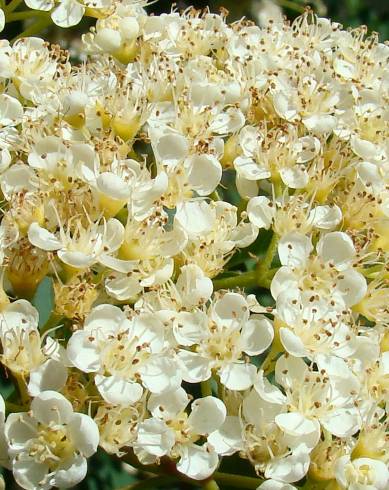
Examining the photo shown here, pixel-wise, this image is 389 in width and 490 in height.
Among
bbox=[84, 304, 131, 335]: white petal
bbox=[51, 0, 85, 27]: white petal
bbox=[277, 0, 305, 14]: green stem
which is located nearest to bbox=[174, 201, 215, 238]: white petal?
bbox=[84, 304, 131, 335]: white petal

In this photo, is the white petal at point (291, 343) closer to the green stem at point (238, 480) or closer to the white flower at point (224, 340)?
the white flower at point (224, 340)

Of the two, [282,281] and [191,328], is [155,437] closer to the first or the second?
[191,328]

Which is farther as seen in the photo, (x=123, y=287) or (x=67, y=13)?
(x=67, y=13)

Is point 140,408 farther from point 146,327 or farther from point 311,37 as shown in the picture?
point 311,37

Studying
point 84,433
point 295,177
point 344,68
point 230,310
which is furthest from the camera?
point 344,68

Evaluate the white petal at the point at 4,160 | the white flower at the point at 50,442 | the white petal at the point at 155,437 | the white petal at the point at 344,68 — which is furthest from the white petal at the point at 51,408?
the white petal at the point at 344,68

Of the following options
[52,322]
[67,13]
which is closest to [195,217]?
[52,322]
